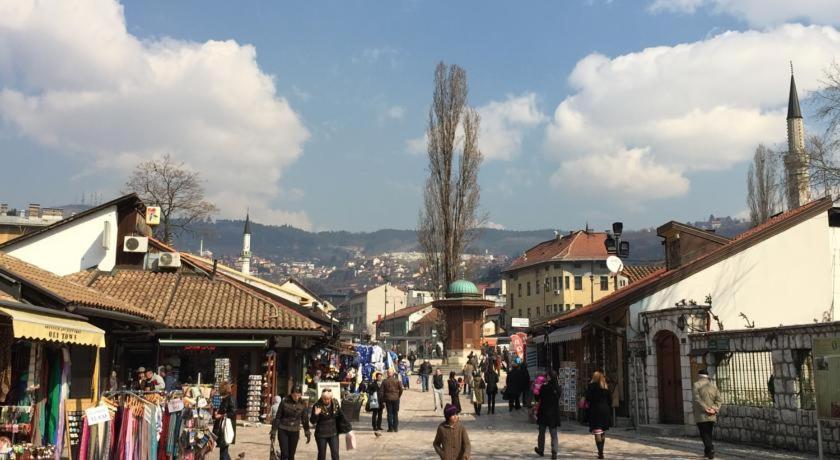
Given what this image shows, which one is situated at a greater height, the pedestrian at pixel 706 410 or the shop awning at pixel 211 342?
the shop awning at pixel 211 342

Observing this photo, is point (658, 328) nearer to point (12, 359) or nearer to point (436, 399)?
point (436, 399)

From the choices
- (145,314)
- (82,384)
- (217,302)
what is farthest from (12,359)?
(217,302)

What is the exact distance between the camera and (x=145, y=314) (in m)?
16.3

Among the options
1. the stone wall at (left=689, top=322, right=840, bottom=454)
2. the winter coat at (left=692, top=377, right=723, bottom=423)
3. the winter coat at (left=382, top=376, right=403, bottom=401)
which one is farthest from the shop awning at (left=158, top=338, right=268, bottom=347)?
the stone wall at (left=689, top=322, right=840, bottom=454)

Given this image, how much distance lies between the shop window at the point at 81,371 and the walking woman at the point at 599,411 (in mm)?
9530

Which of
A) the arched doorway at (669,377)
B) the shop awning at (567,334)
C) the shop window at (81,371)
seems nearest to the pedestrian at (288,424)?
the shop window at (81,371)

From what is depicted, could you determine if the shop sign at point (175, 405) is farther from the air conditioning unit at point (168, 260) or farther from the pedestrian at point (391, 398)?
the air conditioning unit at point (168, 260)

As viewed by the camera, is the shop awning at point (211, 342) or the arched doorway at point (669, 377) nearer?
the arched doorway at point (669, 377)

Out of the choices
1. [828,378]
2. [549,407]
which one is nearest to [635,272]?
[549,407]

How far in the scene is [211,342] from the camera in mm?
20375

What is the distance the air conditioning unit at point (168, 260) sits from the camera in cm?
2372

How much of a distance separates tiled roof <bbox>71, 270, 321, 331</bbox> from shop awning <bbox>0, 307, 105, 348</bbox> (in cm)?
825

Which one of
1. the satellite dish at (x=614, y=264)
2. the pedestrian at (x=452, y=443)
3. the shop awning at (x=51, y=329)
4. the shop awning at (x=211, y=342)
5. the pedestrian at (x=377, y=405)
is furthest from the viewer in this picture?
the satellite dish at (x=614, y=264)

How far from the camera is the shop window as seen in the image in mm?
14391
